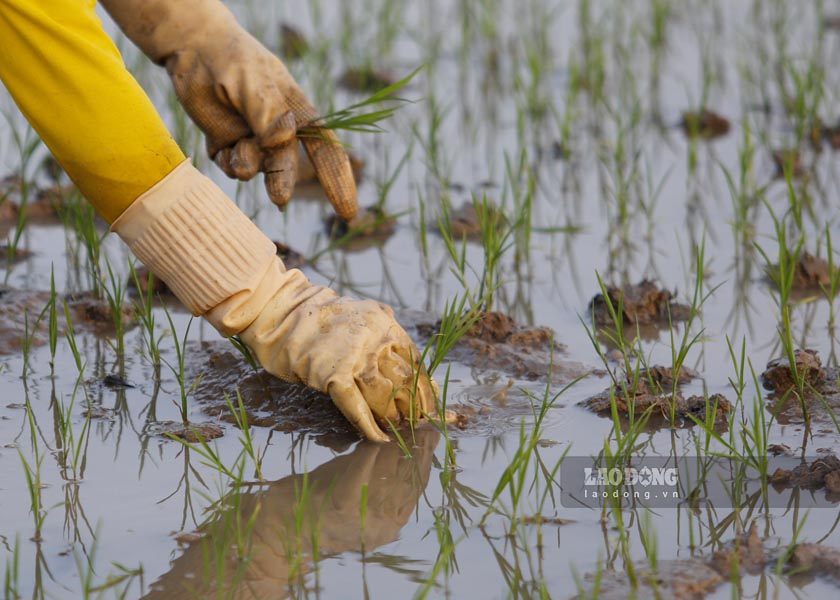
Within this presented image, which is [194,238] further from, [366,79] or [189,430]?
[366,79]

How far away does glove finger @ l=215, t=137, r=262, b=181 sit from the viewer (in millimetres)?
2775

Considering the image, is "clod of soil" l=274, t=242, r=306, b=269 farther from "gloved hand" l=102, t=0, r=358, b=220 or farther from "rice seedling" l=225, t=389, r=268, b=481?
"rice seedling" l=225, t=389, r=268, b=481

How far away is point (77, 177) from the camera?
229 cm

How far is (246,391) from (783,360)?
3.63 feet

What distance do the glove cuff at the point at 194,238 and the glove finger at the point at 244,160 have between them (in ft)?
1.41

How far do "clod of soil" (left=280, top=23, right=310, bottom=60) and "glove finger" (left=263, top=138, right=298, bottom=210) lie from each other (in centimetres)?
222

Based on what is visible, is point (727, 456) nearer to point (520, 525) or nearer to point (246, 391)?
point (520, 525)

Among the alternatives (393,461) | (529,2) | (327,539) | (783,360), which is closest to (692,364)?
(783,360)

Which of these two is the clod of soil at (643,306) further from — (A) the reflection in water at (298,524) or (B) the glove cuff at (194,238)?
(B) the glove cuff at (194,238)

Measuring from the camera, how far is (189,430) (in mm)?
2482

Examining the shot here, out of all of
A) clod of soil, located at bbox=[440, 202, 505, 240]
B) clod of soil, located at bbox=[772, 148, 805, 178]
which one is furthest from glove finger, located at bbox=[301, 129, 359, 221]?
clod of soil, located at bbox=[772, 148, 805, 178]

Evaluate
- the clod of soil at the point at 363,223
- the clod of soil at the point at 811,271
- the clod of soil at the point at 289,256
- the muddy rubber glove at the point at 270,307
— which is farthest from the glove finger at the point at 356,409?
the clod of soil at the point at 811,271

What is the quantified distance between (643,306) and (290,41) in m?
2.44

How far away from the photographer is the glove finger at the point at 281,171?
2.78 m
